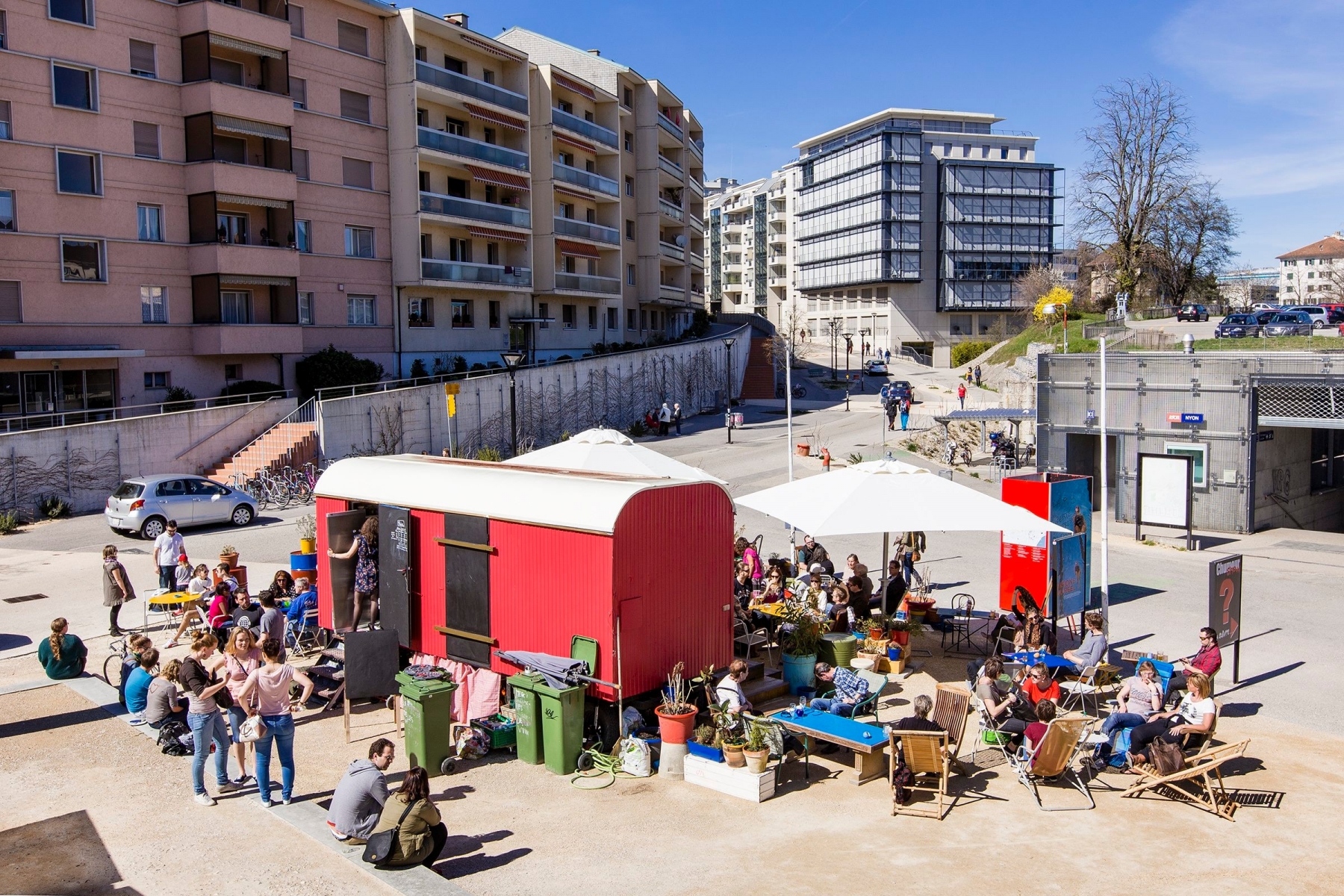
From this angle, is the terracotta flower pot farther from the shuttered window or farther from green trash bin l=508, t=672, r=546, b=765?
the shuttered window

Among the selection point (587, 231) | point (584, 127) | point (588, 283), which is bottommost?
point (588, 283)

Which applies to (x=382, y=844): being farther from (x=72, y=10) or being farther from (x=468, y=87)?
(x=468, y=87)

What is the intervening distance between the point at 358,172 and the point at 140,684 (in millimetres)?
33086

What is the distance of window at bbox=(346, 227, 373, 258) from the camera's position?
4050cm

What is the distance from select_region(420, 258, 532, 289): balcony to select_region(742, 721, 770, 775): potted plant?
3531cm

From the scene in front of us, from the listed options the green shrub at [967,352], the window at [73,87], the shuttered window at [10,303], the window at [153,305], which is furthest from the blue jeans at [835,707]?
the green shrub at [967,352]

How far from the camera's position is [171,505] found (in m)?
24.5

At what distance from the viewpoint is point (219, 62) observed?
3519 cm

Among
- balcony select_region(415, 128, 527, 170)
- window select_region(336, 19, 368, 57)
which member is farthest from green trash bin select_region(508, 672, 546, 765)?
window select_region(336, 19, 368, 57)

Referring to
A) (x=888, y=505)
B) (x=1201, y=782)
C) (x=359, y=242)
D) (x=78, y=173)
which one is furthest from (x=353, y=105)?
(x=1201, y=782)

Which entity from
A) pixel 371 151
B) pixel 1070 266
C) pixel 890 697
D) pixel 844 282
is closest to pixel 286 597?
pixel 890 697

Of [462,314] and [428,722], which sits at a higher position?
[462,314]

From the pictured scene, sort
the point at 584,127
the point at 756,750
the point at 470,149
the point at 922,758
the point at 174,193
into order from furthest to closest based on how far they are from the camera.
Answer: the point at 584,127
the point at 470,149
the point at 174,193
the point at 756,750
the point at 922,758

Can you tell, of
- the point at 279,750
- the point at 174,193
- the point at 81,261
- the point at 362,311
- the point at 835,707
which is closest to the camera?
the point at 279,750
